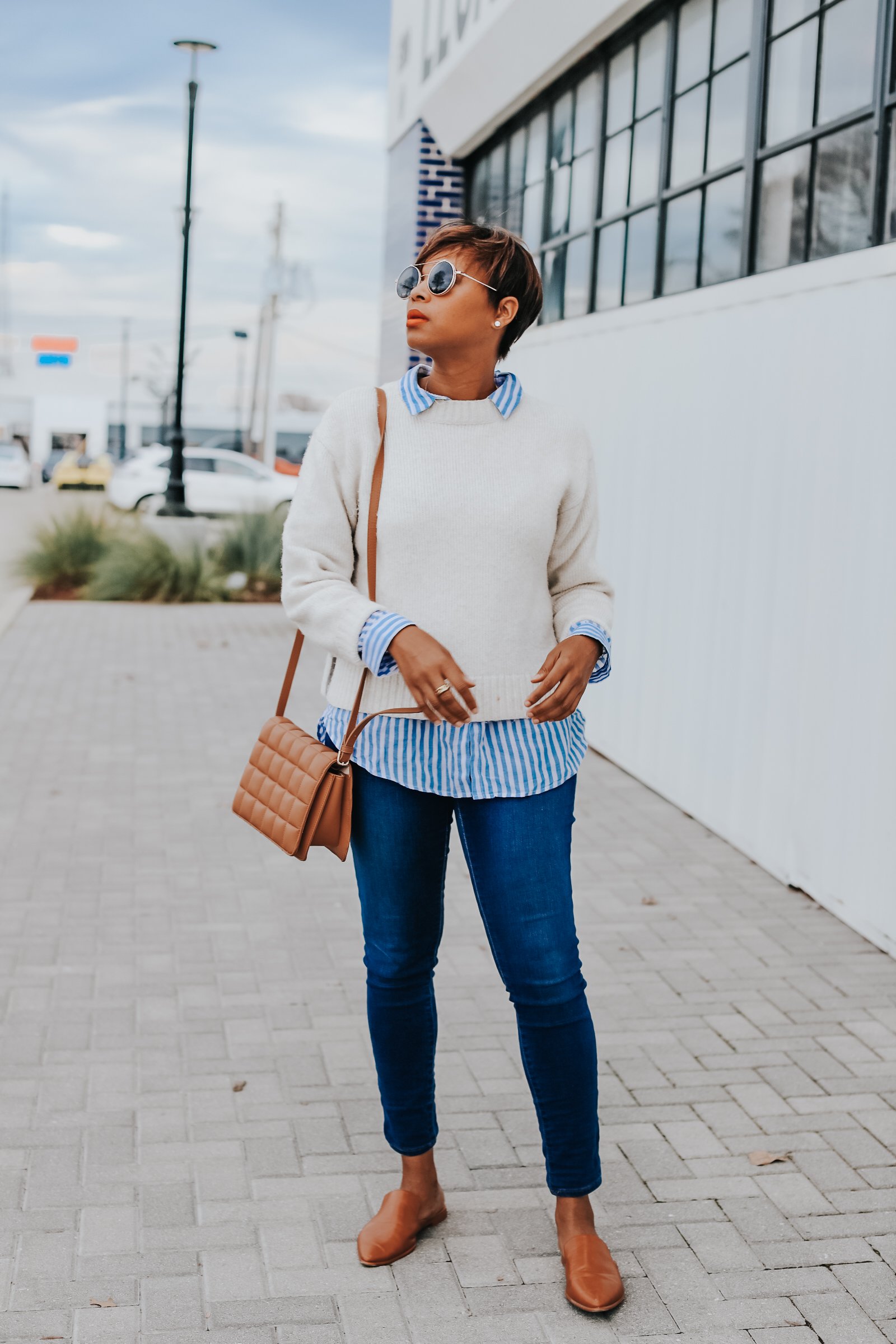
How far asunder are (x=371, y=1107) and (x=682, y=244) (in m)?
5.59

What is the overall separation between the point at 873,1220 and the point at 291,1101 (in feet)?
4.67

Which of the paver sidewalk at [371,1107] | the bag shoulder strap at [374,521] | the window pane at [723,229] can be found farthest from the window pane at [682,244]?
the bag shoulder strap at [374,521]

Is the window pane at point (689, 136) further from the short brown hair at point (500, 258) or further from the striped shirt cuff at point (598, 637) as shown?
the striped shirt cuff at point (598, 637)

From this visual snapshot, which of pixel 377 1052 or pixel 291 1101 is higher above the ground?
pixel 377 1052

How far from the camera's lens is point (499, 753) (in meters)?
2.65

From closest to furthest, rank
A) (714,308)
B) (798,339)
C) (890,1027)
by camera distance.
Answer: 1. (890,1027)
2. (798,339)
3. (714,308)

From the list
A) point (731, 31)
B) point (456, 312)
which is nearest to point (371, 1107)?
point (456, 312)

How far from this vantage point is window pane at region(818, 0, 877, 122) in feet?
18.7

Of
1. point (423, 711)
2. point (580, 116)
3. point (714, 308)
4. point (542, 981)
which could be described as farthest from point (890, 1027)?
point (580, 116)

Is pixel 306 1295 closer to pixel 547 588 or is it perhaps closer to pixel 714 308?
pixel 547 588

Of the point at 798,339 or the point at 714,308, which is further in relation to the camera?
the point at 714,308

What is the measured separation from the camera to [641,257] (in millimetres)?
8500

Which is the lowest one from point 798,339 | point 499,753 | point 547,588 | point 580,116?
point 499,753

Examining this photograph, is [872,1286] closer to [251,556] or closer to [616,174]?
[616,174]
